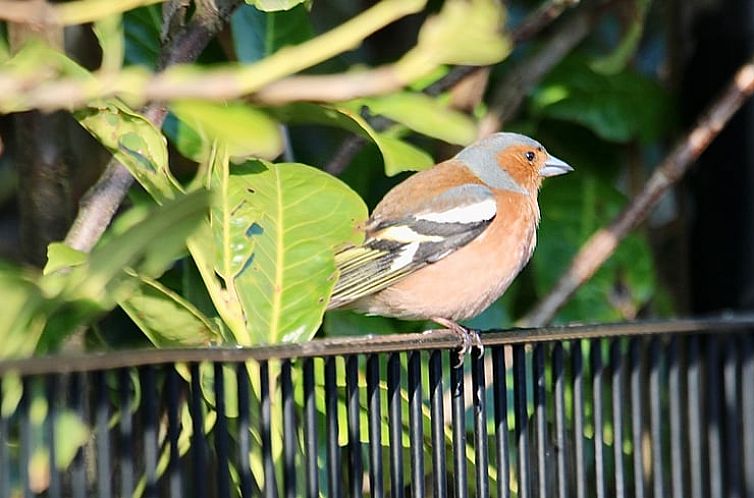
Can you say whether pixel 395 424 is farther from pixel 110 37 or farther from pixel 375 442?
pixel 110 37

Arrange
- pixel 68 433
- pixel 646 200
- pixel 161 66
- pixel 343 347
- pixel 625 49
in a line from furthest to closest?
pixel 625 49
pixel 646 200
pixel 161 66
pixel 343 347
pixel 68 433

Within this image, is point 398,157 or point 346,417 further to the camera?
point 398,157

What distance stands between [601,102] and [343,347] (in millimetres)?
1615

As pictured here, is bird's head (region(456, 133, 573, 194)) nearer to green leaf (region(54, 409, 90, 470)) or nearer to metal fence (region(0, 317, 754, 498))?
metal fence (region(0, 317, 754, 498))

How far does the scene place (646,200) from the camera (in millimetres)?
2281

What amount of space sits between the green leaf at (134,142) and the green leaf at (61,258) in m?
0.14

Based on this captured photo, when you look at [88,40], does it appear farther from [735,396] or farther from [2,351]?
[2,351]

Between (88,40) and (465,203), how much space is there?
0.99 m

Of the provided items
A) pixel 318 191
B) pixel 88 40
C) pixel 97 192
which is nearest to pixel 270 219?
pixel 318 191

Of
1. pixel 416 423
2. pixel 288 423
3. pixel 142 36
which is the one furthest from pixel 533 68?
pixel 288 423

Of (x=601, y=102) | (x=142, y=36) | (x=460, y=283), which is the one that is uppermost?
(x=601, y=102)

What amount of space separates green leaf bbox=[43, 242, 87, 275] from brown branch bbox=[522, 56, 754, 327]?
3.75 feet

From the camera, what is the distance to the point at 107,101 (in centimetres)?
140

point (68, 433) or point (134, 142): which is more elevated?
point (134, 142)
